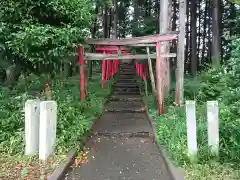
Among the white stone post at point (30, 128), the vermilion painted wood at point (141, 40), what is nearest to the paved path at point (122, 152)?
the white stone post at point (30, 128)

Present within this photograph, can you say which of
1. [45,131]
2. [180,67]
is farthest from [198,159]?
[180,67]

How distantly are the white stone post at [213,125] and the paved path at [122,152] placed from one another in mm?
928

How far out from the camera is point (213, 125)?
4.96m

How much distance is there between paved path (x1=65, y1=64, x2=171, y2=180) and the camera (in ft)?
16.9

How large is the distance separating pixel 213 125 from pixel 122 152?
2227mm

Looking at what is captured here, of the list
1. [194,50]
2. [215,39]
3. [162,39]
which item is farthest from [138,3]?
[162,39]

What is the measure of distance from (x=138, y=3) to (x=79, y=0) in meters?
18.2

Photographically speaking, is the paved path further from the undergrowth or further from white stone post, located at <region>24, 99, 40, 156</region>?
white stone post, located at <region>24, 99, 40, 156</region>

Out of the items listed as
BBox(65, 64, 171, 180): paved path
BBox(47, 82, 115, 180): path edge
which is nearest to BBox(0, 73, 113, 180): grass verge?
BBox(47, 82, 115, 180): path edge

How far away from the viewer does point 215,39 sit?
16.0 meters

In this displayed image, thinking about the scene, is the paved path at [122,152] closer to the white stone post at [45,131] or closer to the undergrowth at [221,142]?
the undergrowth at [221,142]

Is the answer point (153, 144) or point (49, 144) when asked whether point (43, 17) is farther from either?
point (153, 144)

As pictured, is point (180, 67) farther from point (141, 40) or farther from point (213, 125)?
point (213, 125)

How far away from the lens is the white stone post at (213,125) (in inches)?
195
